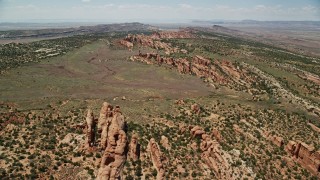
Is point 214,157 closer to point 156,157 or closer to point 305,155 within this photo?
point 156,157

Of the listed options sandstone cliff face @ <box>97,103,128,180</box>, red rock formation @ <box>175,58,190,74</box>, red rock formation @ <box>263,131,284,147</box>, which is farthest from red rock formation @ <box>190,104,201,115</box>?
red rock formation @ <box>175,58,190,74</box>

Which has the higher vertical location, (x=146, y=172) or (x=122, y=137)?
(x=122, y=137)

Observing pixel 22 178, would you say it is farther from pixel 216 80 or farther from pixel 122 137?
pixel 216 80

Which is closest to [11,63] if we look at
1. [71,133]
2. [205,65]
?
[205,65]

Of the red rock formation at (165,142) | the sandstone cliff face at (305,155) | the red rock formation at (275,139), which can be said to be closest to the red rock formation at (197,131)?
the red rock formation at (165,142)

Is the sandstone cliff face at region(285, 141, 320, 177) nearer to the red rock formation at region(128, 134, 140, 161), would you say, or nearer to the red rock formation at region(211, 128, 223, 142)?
the red rock formation at region(211, 128, 223, 142)
